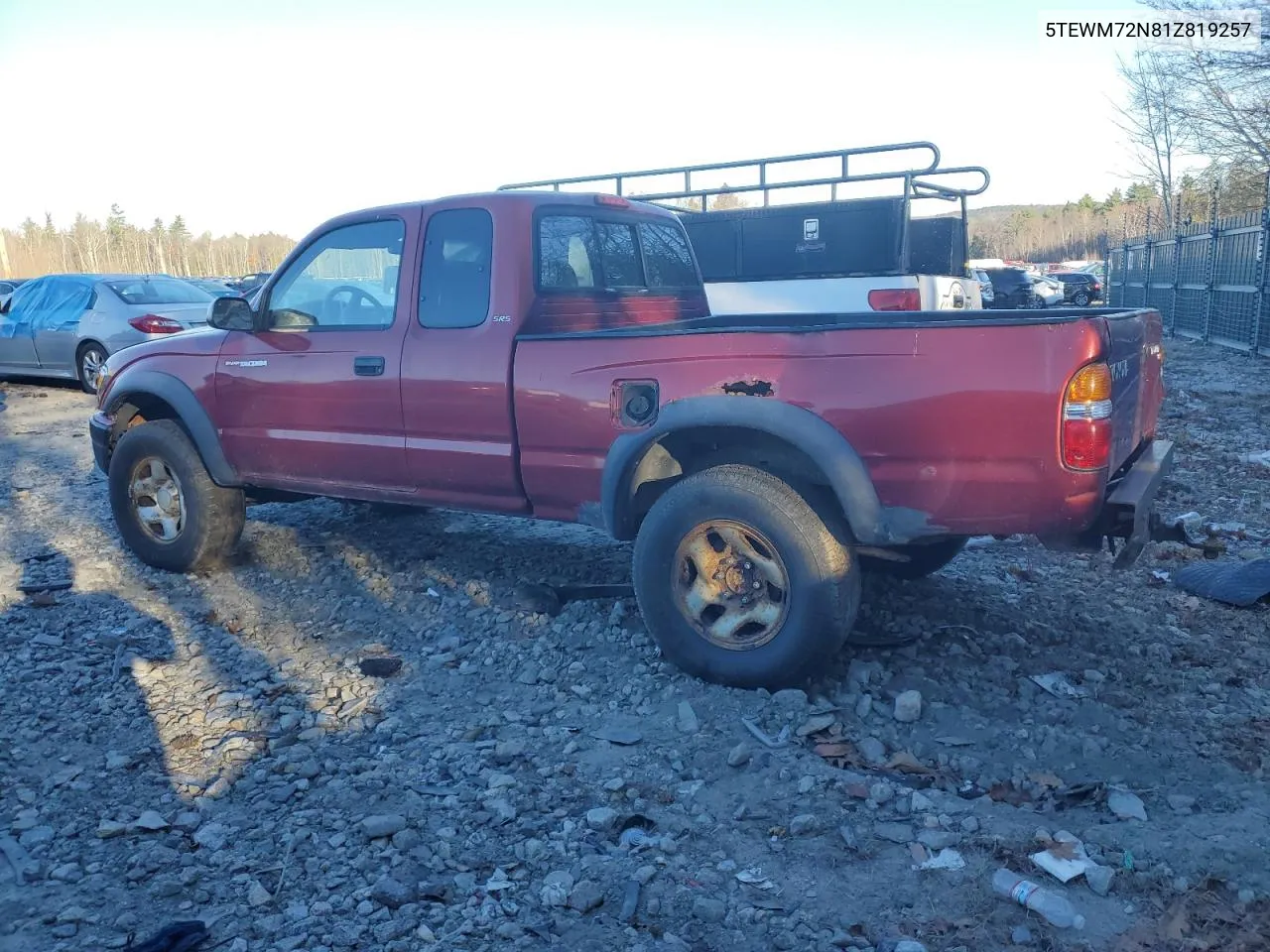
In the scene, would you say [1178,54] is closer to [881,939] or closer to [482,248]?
[482,248]

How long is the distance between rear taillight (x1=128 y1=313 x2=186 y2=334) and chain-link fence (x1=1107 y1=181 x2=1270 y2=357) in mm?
15330

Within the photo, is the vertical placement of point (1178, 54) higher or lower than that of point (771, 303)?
higher

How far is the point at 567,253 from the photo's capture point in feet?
16.9

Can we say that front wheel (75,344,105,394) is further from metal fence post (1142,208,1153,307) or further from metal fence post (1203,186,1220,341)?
metal fence post (1142,208,1153,307)

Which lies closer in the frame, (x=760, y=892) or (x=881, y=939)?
(x=881, y=939)

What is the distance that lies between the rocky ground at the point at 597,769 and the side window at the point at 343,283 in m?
1.46

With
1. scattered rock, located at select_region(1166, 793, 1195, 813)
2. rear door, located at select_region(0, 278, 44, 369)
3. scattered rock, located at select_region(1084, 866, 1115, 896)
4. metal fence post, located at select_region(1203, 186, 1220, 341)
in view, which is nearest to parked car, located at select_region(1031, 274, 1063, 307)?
metal fence post, located at select_region(1203, 186, 1220, 341)

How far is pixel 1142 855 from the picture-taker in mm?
2990

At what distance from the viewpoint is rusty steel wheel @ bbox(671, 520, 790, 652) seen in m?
4.07

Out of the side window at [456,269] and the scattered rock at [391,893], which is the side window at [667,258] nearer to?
the side window at [456,269]

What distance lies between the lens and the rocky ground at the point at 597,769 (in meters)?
2.84

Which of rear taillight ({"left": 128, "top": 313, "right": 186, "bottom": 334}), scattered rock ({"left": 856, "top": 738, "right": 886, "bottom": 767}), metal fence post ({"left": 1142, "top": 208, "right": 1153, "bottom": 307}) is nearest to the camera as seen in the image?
scattered rock ({"left": 856, "top": 738, "right": 886, "bottom": 767})

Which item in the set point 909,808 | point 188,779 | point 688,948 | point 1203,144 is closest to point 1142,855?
point 909,808

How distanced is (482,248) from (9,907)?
3.20m
